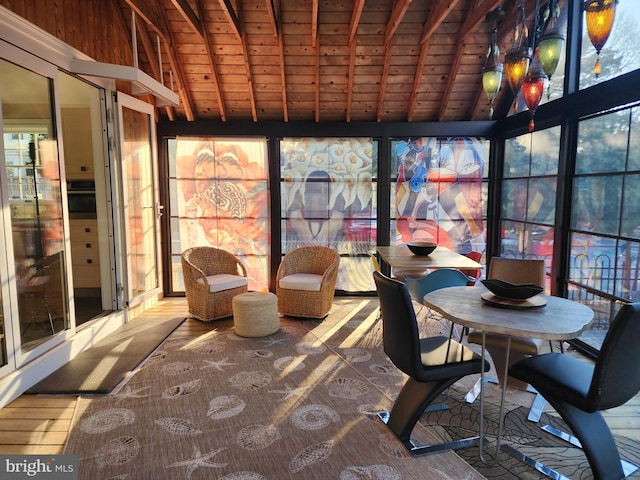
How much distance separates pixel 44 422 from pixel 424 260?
3.15 meters

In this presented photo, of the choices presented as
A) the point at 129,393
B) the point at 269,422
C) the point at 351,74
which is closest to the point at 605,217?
the point at 351,74

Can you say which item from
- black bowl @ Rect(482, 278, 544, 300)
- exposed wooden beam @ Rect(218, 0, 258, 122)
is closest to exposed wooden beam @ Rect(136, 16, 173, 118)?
exposed wooden beam @ Rect(218, 0, 258, 122)

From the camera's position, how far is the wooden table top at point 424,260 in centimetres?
374

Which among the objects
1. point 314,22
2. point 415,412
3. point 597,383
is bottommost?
point 415,412

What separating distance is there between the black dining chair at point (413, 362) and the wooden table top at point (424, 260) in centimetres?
123

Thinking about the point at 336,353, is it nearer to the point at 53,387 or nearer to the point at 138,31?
the point at 53,387

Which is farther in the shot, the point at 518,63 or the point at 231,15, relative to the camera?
the point at 231,15

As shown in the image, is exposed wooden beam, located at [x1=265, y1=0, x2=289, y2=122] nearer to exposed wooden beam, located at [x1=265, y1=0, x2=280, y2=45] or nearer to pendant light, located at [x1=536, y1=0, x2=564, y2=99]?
exposed wooden beam, located at [x1=265, y1=0, x2=280, y2=45]

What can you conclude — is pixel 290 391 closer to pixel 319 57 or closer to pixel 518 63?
pixel 518 63

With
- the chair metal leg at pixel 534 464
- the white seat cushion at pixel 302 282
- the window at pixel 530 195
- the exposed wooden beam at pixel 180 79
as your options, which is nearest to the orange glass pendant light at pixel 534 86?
the chair metal leg at pixel 534 464

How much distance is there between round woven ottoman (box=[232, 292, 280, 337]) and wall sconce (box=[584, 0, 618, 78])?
127 inches

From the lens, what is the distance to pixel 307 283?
4.66 m

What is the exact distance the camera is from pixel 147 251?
16.7 feet

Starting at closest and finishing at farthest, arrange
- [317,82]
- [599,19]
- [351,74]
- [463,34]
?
[599,19] → [463,34] → [351,74] → [317,82]
